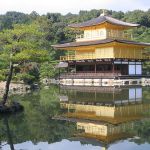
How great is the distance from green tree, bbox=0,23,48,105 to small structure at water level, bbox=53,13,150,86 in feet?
73.4

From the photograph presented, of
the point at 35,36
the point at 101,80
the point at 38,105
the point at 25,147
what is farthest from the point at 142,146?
the point at 101,80

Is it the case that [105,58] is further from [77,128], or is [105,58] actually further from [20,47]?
[77,128]

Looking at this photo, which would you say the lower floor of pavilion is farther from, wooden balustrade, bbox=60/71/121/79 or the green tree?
the green tree

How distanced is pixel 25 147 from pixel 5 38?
8667 millimetres

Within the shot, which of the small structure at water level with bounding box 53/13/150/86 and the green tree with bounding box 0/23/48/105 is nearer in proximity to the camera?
the green tree with bounding box 0/23/48/105

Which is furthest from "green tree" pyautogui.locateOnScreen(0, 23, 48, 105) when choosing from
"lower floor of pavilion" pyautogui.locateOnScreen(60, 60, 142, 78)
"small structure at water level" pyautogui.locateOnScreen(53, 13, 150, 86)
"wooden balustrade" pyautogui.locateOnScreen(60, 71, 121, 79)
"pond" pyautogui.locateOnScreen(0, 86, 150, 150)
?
"lower floor of pavilion" pyautogui.locateOnScreen(60, 60, 142, 78)

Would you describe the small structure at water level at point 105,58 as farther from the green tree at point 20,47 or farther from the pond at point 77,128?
the green tree at point 20,47

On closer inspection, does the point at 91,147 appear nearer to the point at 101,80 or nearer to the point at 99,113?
the point at 99,113

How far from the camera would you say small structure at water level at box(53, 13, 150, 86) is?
141 feet

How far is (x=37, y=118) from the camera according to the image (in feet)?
55.3

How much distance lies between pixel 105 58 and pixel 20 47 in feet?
86.9

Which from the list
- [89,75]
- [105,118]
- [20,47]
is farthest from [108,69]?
[105,118]

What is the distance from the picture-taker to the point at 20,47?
18.8m

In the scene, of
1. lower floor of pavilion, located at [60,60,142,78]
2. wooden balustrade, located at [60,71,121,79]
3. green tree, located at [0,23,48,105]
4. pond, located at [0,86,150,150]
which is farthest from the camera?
lower floor of pavilion, located at [60,60,142,78]
